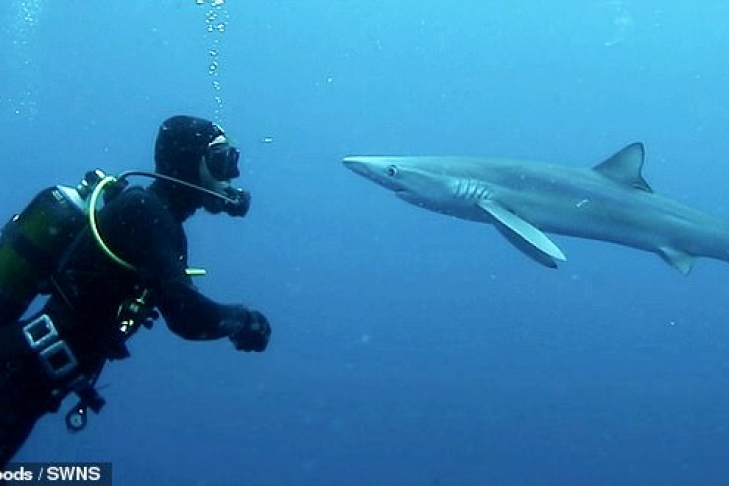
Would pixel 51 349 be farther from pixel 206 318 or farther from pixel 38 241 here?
pixel 206 318

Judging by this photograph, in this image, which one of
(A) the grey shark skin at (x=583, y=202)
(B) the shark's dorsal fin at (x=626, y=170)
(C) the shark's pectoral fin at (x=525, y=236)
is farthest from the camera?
(B) the shark's dorsal fin at (x=626, y=170)

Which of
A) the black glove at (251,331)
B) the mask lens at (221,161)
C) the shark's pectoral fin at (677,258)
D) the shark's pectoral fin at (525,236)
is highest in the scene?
the mask lens at (221,161)

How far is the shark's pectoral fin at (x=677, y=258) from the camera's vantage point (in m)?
8.39

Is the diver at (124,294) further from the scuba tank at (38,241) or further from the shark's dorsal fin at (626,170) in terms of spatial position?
the shark's dorsal fin at (626,170)

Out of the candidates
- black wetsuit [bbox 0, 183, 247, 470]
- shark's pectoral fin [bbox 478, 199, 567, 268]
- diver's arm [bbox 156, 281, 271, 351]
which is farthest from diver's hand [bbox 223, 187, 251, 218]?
shark's pectoral fin [bbox 478, 199, 567, 268]

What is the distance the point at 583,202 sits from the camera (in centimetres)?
830

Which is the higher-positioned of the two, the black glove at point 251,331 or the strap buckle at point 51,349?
the black glove at point 251,331

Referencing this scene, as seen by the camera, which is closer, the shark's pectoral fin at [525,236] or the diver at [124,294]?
the diver at [124,294]

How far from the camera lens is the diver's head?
13.9ft

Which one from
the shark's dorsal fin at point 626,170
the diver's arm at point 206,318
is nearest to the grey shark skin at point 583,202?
the shark's dorsal fin at point 626,170

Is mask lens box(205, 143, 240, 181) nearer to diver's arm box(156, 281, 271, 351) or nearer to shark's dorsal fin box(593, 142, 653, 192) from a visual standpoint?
diver's arm box(156, 281, 271, 351)

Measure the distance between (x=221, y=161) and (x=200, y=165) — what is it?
0.13m

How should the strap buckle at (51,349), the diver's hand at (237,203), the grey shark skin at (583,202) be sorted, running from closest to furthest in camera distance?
the strap buckle at (51,349) < the diver's hand at (237,203) < the grey shark skin at (583,202)

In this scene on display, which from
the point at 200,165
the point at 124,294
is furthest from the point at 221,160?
the point at 124,294
